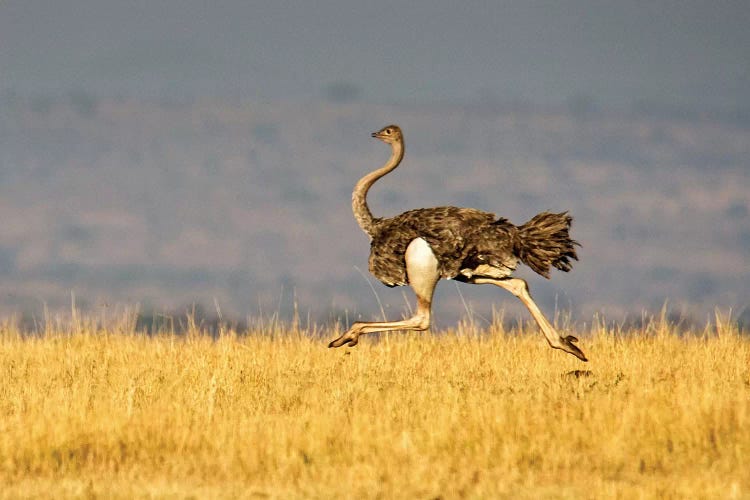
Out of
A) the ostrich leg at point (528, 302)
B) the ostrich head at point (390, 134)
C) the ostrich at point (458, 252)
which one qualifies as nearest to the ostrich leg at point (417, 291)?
the ostrich at point (458, 252)

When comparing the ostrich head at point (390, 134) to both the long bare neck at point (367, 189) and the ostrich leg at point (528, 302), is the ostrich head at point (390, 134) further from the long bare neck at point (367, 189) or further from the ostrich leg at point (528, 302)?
the ostrich leg at point (528, 302)

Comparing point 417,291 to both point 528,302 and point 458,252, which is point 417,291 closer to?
point 458,252

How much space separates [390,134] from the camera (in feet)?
50.8

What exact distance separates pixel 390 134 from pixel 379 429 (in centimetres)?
647

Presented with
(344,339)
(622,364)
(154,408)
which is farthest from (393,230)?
(154,408)

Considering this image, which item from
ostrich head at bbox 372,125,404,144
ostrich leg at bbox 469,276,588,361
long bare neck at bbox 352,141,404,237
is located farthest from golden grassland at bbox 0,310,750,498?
ostrich head at bbox 372,125,404,144

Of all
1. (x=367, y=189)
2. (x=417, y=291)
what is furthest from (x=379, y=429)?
(x=367, y=189)

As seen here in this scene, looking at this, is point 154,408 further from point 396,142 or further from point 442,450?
point 396,142

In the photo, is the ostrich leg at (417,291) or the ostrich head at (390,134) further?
the ostrich head at (390,134)

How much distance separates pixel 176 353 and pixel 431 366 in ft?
10.6

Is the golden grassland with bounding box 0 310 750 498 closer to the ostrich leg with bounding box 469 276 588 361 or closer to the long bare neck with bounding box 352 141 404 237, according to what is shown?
the ostrich leg with bounding box 469 276 588 361

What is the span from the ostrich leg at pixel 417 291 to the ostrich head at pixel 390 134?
222cm

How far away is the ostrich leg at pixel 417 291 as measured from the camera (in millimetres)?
13523

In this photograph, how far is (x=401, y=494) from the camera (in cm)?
818
